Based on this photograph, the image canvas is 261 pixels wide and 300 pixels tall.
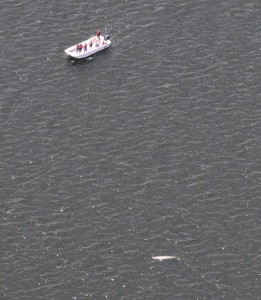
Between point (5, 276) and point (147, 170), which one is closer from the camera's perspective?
point (5, 276)

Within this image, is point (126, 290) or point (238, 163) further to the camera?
point (238, 163)

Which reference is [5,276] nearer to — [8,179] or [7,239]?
[7,239]

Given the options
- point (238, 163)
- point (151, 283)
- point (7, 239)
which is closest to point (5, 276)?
point (7, 239)

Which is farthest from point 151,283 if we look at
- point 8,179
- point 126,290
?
point 8,179

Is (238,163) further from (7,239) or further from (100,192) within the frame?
(7,239)

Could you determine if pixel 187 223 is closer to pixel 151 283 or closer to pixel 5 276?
pixel 151 283

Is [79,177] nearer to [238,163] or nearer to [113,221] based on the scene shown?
[113,221]

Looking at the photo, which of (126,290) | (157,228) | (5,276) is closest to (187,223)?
(157,228)

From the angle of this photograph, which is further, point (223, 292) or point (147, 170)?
point (147, 170)
